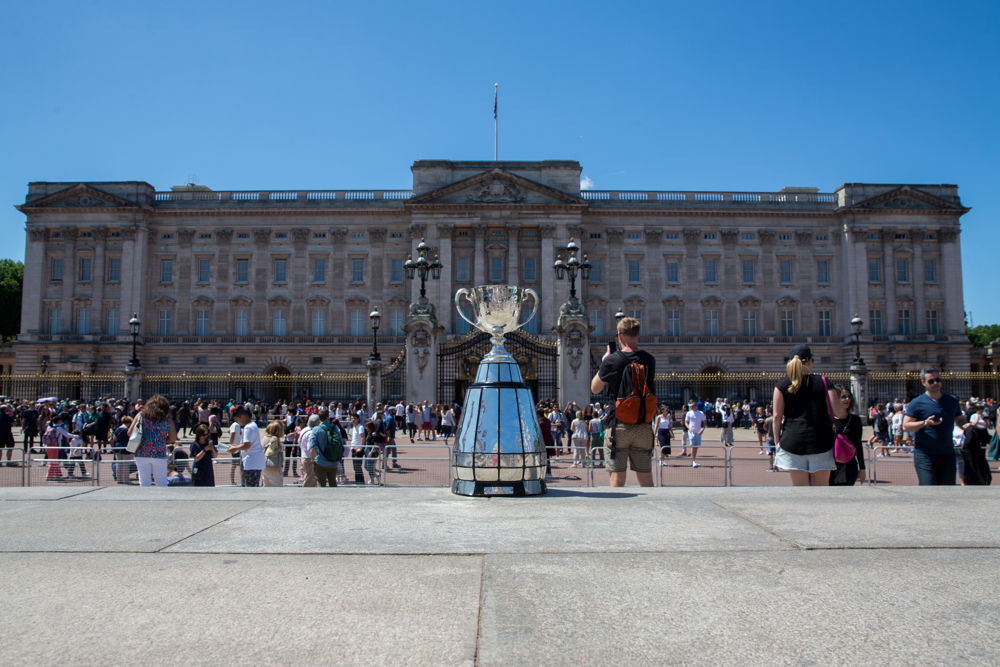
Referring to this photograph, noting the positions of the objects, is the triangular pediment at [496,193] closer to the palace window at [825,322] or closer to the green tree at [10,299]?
the palace window at [825,322]

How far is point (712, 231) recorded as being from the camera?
183 ft

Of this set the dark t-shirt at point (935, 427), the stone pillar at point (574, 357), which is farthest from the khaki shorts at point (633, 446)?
the stone pillar at point (574, 357)

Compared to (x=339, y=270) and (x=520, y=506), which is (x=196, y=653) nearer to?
(x=520, y=506)

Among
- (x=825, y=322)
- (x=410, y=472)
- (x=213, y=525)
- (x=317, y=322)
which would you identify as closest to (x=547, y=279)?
(x=317, y=322)

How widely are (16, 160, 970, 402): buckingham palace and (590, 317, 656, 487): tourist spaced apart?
46.6 metres

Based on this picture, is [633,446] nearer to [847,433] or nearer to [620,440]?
[620,440]

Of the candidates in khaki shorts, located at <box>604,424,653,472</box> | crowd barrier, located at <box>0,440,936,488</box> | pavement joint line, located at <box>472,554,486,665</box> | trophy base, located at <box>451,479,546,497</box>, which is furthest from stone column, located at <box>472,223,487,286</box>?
pavement joint line, located at <box>472,554,486,665</box>

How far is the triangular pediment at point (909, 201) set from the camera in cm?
5494

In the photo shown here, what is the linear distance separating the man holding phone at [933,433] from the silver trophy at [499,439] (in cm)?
451

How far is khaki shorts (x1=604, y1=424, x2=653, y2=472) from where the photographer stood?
23.7ft

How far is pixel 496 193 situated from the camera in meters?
54.1

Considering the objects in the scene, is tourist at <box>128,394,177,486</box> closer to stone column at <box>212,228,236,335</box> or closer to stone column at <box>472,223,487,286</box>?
stone column at <box>472,223,487,286</box>

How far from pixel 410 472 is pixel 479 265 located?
126 ft

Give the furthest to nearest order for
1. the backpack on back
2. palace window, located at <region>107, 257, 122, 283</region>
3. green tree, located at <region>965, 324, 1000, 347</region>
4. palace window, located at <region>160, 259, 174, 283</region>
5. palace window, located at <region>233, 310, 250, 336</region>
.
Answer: green tree, located at <region>965, 324, 1000, 347</region>, palace window, located at <region>160, 259, 174, 283</region>, palace window, located at <region>233, 310, 250, 336</region>, palace window, located at <region>107, 257, 122, 283</region>, the backpack on back
